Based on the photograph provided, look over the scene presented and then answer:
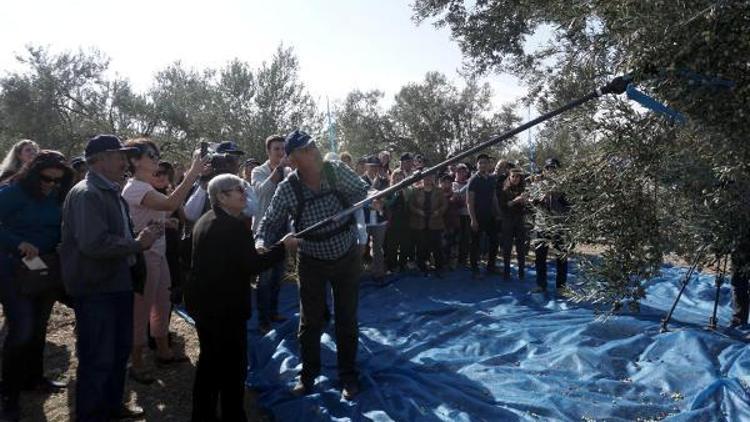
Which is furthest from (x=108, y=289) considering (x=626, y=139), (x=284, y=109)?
(x=284, y=109)

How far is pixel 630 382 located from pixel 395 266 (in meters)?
6.09

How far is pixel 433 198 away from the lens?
378 inches

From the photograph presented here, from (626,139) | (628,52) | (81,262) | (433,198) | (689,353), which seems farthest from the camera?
(433,198)

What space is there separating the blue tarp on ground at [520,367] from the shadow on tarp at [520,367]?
0.5 inches

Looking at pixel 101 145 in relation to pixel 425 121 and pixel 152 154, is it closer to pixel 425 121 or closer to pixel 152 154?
pixel 152 154

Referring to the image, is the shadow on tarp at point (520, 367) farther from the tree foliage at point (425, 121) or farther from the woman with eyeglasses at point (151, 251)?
the tree foliage at point (425, 121)

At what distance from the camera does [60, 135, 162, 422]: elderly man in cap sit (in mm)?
3725

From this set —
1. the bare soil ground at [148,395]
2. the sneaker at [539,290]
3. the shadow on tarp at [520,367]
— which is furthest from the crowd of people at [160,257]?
the sneaker at [539,290]

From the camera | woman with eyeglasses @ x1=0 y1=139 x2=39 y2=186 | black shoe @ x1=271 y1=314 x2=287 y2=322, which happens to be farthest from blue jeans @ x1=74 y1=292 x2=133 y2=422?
black shoe @ x1=271 y1=314 x2=287 y2=322

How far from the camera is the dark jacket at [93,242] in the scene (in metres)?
3.69

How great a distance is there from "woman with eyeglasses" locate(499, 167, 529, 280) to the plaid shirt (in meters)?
4.90

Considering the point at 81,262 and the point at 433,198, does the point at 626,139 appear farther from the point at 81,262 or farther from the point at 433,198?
the point at 433,198

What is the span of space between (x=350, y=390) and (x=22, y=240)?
307 cm

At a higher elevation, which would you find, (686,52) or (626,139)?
(686,52)
